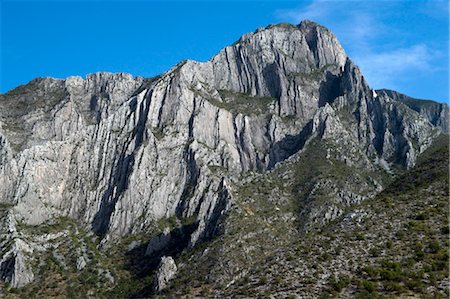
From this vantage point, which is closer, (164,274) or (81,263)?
(164,274)

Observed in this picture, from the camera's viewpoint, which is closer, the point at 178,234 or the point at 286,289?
the point at 286,289

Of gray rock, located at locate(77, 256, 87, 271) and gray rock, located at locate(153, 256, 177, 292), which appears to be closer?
gray rock, located at locate(153, 256, 177, 292)

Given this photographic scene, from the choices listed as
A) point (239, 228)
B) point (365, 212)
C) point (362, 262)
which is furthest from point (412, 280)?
point (239, 228)

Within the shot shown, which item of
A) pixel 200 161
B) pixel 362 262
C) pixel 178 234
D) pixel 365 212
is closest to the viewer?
pixel 362 262

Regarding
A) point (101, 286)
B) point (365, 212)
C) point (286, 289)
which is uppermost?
point (365, 212)

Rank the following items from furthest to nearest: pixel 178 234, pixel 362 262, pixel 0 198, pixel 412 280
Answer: pixel 0 198 < pixel 178 234 < pixel 362 262 < pixel 412 280

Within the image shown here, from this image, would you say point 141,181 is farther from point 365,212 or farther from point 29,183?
point 365,212

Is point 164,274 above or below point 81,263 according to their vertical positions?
below

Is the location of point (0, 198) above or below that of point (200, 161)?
below

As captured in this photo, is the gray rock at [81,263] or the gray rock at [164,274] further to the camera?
the gray rock at [81,263]

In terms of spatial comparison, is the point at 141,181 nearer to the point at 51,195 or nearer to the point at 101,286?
the point at 51,195
